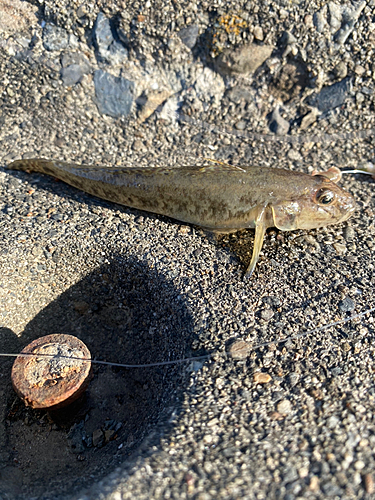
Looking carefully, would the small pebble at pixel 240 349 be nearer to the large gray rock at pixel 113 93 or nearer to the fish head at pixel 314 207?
the fish head at pixel 314 207

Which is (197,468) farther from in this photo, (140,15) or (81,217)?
(140,15)

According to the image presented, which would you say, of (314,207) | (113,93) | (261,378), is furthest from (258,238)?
(113,93)

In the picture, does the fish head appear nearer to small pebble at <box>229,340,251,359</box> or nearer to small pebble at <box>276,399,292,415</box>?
small pebble at <box>229,340,251,359</box>

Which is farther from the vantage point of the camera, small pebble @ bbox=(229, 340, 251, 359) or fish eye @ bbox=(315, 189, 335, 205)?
fish eye @ bbox=(315, 189, 335, 205)

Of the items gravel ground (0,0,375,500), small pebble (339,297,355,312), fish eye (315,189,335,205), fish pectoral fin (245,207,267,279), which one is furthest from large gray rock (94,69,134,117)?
small pebble (339,297,355,312)

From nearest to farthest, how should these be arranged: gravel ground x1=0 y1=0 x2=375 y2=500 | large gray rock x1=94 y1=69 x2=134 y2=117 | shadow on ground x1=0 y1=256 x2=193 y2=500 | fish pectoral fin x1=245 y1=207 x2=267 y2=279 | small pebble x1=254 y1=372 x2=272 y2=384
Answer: gravel ground x1=0 y1=0 x2=375 y2=500 → small pebble x1=254 y1=372 x2=272 y2=384 → shadow on ground x1=0 y1=256 x2=193 y2=500 → fish pectoral fin x1=245 y1=207 x2=267 y2=279 → large gray rock x1=94 y1=69 x2=134 y2=117

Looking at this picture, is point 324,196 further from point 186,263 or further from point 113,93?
point 113,93

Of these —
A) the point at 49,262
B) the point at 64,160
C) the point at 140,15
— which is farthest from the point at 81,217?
the point at 140,15
